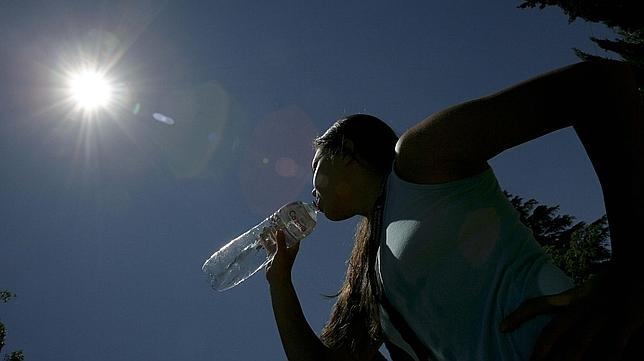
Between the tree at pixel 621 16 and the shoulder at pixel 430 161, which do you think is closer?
the shoulder at pixel 430 161

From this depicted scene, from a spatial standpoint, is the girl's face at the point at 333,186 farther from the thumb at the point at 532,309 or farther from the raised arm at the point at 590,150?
the thumb at the point at 532,309

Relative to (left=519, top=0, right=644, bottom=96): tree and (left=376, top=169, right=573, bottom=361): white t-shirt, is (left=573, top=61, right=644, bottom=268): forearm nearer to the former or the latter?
(left=376, top=169, right=573, bottom=361): white t-shirt

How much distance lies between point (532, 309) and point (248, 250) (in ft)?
14.1

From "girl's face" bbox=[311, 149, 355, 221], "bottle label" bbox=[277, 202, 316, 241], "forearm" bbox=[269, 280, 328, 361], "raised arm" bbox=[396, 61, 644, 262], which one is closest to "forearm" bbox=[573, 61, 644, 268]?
"raised arm" bbox=[396, 61, 644, 262]

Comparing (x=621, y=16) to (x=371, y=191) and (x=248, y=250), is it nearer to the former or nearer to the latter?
(x=248, y=250)

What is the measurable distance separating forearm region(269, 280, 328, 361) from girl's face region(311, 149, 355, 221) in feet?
1.54

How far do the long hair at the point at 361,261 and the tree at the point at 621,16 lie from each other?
11128mm

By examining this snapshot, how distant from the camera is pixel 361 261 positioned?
8.27 feet

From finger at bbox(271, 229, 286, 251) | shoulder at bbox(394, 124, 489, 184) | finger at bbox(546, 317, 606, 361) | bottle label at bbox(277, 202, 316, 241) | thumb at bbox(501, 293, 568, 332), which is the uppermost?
bottle label at bbox(277, 202, 316, 241)

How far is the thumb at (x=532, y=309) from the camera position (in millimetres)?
1261

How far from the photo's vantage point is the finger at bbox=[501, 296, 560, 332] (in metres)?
1.28

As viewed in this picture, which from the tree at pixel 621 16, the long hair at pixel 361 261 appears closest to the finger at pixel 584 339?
the long hair at pixel 361 261

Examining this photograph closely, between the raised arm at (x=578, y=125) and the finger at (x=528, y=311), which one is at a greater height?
the raised arm at (x=578, y=125)

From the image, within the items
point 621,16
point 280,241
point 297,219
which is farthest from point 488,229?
point 621,16
